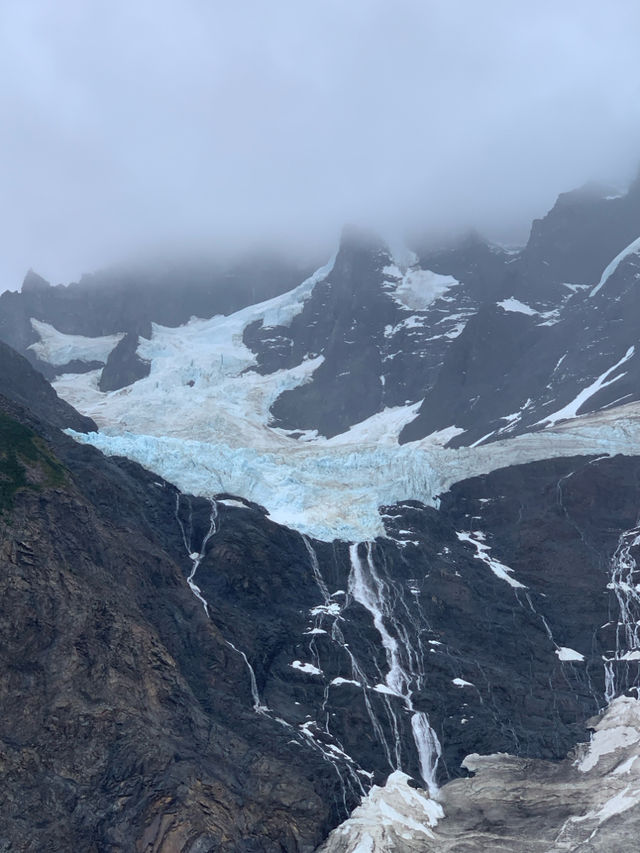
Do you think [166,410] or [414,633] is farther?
[166,410]

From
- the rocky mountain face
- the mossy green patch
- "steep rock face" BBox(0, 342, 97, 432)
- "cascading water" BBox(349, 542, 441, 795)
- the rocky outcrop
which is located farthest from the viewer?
"steep rock face" BBox(0, 342, 97, 432)

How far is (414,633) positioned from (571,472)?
34.0m

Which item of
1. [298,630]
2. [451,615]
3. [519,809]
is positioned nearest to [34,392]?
[298,630]

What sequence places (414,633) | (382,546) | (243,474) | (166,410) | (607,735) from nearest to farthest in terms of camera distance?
(607,735), (414,633), (382,546), (243,474), (166,410)

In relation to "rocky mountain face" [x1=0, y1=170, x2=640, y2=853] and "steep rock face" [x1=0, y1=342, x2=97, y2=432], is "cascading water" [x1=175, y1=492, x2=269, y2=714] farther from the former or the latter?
"steep rock face" [x1=0, y1=342, x2=97, y2=432]

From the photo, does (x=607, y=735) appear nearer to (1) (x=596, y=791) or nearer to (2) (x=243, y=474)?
(1) (x=596, y=791)

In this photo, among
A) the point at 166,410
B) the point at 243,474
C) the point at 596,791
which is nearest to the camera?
the point at 596,791

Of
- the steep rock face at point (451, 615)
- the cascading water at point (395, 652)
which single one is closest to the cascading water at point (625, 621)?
the steep rock face at point (451, 615)

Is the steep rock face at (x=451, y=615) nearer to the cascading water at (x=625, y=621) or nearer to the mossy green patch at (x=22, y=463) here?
the cascading water at (x=625, y=621)

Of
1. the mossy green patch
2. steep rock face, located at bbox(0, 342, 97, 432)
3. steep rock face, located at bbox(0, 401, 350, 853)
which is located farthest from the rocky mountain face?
steep rock face, located at bbox(0, 342, 97, 432)

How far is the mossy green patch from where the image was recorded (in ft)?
291

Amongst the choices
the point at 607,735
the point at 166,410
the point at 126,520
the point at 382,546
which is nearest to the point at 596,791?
the point at 607,735

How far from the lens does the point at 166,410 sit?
18550cm

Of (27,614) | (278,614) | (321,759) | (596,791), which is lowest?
(596,791)
